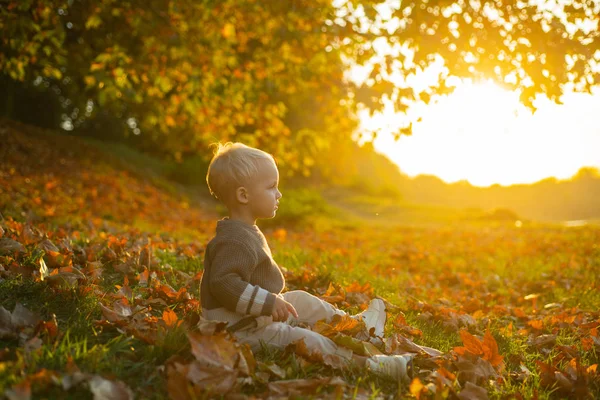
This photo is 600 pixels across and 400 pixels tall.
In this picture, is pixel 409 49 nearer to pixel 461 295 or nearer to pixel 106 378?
pixel 461 295

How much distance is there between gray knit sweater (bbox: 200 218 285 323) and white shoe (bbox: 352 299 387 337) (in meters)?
0.67

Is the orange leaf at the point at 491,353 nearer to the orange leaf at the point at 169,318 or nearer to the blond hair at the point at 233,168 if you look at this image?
the blond hair at the point at 233,168

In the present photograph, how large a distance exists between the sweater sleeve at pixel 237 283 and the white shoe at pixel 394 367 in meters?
0.64

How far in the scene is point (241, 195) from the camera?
9.61 ft

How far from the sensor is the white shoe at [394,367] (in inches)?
103

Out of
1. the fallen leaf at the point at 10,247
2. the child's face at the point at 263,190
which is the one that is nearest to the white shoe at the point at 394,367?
the child's face at the point at 263,190

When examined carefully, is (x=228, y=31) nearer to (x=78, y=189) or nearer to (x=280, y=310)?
(x=78, y=189)

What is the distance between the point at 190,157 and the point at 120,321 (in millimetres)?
21612

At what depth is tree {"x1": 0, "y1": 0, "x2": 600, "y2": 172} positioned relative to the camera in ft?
18.0

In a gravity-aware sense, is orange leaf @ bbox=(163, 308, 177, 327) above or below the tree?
below

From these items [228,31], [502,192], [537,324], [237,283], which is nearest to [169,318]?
[237,283]

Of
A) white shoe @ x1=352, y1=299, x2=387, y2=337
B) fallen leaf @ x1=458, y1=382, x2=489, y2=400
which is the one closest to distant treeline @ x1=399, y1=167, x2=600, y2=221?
white shoe @ x1=352, y1=299, x2=387, y2=337

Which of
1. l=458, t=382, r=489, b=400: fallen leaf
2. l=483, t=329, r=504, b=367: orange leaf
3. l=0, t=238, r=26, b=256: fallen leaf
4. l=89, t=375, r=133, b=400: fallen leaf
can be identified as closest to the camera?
l=89, t=375, r=133, b=400: fallen leaf

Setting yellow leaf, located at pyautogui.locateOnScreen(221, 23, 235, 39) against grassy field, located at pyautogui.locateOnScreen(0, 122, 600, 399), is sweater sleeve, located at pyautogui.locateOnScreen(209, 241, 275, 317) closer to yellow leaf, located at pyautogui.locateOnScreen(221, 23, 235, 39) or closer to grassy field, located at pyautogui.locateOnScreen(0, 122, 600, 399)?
grassy field, located at pyautogui.locateOnScreen(0, 122, 600, 399)
